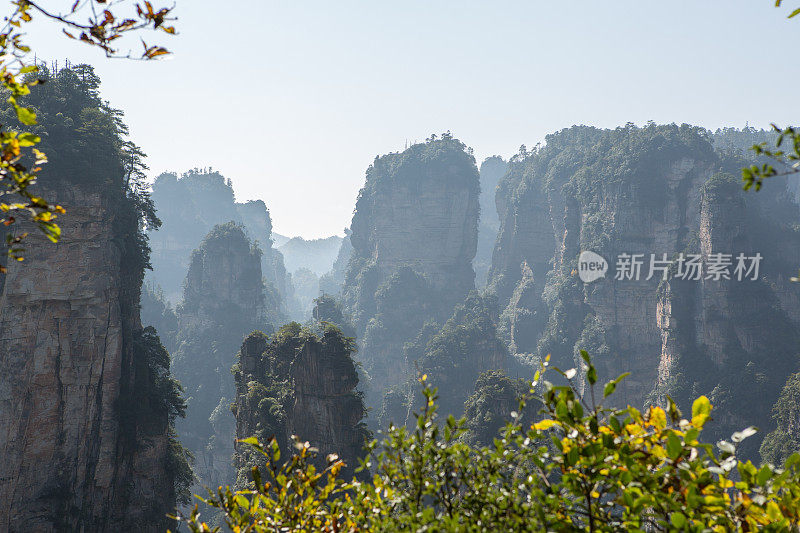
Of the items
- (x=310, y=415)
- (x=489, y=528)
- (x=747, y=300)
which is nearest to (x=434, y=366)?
(x=747, y=300)

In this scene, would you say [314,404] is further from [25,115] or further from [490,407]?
[25,115]

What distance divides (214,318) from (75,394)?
3719 centimetres

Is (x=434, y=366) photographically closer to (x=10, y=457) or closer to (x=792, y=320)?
(x=792, y=320)

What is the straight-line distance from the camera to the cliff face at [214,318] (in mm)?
46344

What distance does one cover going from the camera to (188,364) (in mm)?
47969

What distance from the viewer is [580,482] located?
1.97m

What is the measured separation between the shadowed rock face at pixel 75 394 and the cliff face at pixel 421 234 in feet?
130

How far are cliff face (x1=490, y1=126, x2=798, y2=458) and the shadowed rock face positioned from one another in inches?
1164

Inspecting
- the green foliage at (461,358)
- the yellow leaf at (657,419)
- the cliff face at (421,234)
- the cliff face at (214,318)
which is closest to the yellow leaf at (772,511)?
the yellow leaf at (657,419)

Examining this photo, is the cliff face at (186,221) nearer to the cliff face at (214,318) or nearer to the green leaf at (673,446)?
the cliff face at (214,318)

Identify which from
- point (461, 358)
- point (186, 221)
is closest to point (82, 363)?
point (461, 358)

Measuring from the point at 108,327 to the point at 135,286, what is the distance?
2.62 m

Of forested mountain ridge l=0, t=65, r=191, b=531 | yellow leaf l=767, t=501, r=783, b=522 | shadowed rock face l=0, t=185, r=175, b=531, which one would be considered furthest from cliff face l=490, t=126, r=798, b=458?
yellow leaf l=767, t=501, r=783, b=522

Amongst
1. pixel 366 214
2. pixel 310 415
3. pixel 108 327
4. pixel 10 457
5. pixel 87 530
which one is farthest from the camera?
pixel 366 214
